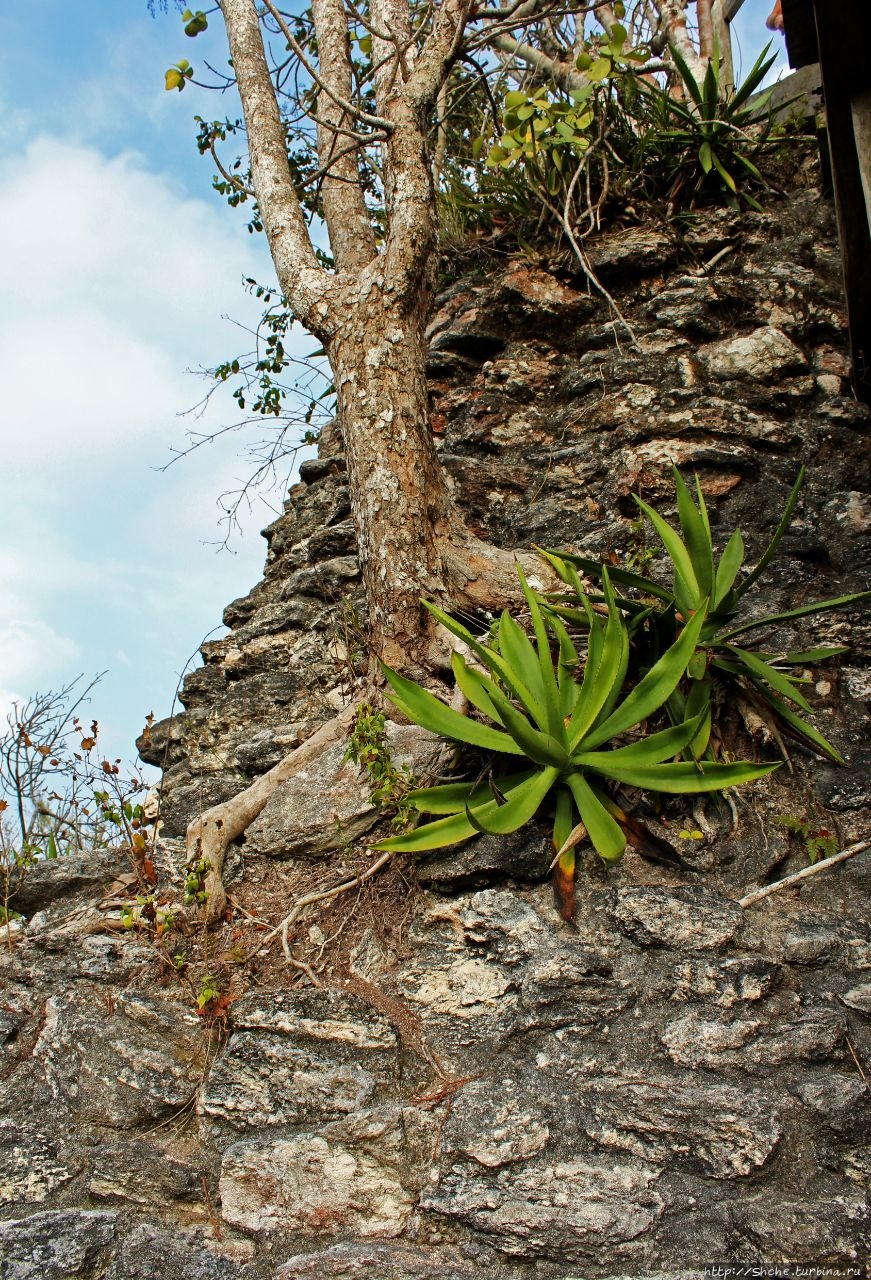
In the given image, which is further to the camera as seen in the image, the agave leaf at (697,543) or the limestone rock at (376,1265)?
the agave leaf at (697,543)

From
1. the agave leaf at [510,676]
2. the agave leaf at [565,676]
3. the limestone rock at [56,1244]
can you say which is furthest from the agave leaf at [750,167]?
the limestone rock at [56,1244]

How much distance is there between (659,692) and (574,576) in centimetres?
78

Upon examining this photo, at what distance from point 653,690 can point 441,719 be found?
29.7 inches

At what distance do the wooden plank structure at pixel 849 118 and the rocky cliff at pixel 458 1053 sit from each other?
0.99 m

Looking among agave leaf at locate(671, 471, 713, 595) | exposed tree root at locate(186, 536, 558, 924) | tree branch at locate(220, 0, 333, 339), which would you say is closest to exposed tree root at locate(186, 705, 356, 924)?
exposed tree root at locate(186, 536, 558, 924)

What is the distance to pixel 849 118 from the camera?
163 inches

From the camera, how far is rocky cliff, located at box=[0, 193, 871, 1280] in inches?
103

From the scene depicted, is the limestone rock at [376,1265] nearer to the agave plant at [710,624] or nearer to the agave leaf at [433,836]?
the agave leaf at [433,836]

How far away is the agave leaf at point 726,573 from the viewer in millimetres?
3805

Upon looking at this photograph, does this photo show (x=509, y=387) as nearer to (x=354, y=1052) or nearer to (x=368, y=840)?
(x=368, y=840)

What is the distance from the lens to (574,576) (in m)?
3.98

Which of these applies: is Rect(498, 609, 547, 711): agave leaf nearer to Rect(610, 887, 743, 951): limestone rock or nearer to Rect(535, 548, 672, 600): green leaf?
Rect(535, 548, 672, 600): green leaf

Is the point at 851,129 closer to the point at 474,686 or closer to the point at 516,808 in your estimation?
the point at 474,686

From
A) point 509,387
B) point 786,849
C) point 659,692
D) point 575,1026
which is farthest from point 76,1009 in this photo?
point 509,387
